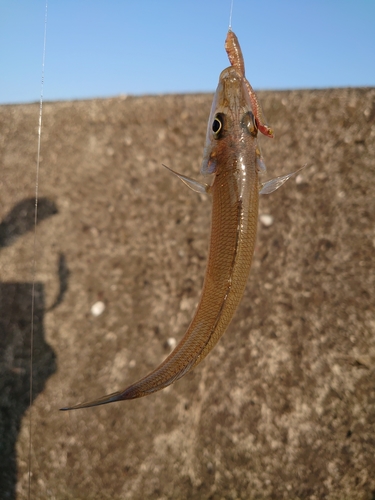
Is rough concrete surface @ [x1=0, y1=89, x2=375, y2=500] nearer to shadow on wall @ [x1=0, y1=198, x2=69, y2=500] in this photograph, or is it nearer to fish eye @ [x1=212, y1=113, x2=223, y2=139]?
shadow on wall @ [x1=0, y1=198, x2=69, y2=500]

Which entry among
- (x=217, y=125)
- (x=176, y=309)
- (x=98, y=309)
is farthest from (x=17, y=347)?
(x=217, y=125)

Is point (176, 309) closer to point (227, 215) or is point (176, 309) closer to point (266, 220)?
point (266, 220)

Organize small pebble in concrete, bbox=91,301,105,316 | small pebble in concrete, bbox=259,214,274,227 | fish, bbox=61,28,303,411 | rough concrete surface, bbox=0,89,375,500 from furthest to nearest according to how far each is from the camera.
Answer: small pebble in concrete, bbox=91,301,105,316
small pebble in concrete, bbox=259,214,274,227
rough concrete surface, bbox=0,89,375,500
fish, bbox=61,28,303,411

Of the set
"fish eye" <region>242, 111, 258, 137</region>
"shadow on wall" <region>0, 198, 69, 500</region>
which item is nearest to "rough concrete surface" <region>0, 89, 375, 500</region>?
"shadow on wall" <region>0, 198, 69, 500</region>

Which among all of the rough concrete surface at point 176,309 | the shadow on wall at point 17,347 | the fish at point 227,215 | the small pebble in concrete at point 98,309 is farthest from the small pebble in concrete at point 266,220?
the shadow on wall at point 17,347

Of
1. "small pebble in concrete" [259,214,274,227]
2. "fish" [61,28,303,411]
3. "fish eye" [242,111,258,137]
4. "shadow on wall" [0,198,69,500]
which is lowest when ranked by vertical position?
"shadow on wall" [0,198,69,500]

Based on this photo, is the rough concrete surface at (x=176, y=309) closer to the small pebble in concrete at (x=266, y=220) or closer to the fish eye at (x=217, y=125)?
the small pebble in concrete at (x=266, y=220)

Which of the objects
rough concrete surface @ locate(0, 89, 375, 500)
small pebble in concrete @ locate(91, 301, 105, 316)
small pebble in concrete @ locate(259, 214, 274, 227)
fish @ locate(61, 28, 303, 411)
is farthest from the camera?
small pebble in concrete @ locate(91, 301, 105, 316)

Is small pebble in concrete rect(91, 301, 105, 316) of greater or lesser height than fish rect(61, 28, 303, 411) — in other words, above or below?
below
